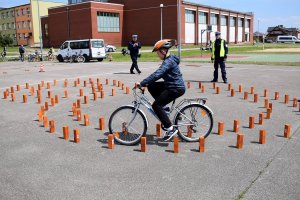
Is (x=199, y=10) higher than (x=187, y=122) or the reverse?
higher

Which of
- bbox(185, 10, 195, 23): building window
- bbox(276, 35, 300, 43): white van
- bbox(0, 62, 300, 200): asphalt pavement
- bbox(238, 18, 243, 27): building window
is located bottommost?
bbox(0, 62, 300, 200): asphalt pavement

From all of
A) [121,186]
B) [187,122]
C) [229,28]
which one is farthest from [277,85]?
[229,28]

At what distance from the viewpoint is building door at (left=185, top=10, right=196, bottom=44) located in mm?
63250

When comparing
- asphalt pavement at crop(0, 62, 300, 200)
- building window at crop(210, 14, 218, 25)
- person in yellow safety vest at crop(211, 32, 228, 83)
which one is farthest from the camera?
building window at crop(210, 14, 218, 25)

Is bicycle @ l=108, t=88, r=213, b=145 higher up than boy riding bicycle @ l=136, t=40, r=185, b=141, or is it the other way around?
boy riding bicycle @ l=136, t=40, r=185, b=141

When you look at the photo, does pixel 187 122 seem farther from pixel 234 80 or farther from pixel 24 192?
pixel 234 80

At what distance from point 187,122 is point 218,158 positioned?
3.46 ft

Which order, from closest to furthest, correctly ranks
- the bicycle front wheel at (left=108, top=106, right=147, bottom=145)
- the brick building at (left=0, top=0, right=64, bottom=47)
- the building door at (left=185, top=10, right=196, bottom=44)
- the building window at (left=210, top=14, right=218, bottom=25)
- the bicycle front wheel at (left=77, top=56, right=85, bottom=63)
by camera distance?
the bicycle front wheel at (left=108, top=106, right=147, bottom=145) → the bicycle front wheel at (left=77, top=56, right=85, bottom=63) → the building door at (left=185, top=10, right=196, bottom=44) → the building window at (left=210, top=14, right=218, bottom=25) → the brick building at (left=0, top=0, right=64, bottom=47)

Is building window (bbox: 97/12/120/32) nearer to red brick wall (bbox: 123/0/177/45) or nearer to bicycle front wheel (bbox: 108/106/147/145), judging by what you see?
red brick wall (bbox: 123/0/177/45)

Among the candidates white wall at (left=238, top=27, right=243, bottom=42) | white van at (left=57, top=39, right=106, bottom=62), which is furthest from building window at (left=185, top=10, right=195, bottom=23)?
white van at (left=57, top=39, right=106, bottom=62)

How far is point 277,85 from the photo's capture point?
497 inches

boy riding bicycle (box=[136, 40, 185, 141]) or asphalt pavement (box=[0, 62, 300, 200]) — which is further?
boy riding bicycle (box=[136, 40, 185, 141])

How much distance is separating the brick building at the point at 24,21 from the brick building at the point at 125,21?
46.3 feet

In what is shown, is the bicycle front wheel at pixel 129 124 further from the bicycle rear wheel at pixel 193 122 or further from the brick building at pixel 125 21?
the brick building at pixel 125 21
